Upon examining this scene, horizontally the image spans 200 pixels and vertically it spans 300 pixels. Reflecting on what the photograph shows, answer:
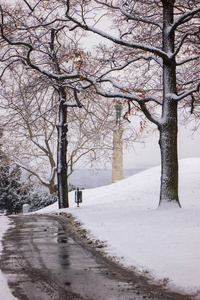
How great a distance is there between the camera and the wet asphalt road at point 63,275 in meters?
5.87

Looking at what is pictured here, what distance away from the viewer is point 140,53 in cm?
1673

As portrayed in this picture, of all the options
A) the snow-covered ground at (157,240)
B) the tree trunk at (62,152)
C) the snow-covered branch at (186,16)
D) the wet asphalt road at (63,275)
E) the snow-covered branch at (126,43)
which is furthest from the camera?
the tree trunk at (62,152)

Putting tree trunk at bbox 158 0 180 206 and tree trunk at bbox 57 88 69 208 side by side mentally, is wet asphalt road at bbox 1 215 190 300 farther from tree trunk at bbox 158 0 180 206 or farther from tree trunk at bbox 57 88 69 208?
tree trunk at bbox 57 88 69 208

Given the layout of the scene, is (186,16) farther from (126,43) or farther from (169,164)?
(169,164)

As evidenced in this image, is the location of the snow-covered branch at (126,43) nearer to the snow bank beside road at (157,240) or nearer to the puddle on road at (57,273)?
the snow bank beside road at (157,240)

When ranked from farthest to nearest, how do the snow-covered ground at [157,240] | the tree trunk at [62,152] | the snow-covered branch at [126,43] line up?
the tree trunk at [62,152], the snow-covered branch at [126,43], the snow-covered ground at [157,240]

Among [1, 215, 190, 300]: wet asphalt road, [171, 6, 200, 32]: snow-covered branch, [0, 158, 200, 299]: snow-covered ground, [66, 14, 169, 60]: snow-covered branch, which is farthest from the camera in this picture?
[66, 14, 169, 60]: snow-covered branch

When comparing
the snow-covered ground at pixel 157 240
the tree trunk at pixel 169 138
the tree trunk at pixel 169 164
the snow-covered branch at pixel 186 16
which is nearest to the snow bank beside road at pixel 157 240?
the snow-covered ground at pixel 157 240

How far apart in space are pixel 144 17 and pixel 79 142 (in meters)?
16.7

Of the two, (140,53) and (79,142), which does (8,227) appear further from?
(79,142)

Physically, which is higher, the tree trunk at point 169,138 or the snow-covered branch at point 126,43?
the snow-covered branch at point 126,43

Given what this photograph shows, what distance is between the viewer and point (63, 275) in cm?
700

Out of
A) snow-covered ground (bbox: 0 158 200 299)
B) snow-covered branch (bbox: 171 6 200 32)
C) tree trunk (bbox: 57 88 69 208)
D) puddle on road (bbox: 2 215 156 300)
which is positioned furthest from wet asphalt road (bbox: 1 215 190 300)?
tree trunk (bbox: 57 88 69 208)

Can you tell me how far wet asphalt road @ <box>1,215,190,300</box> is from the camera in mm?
5865
